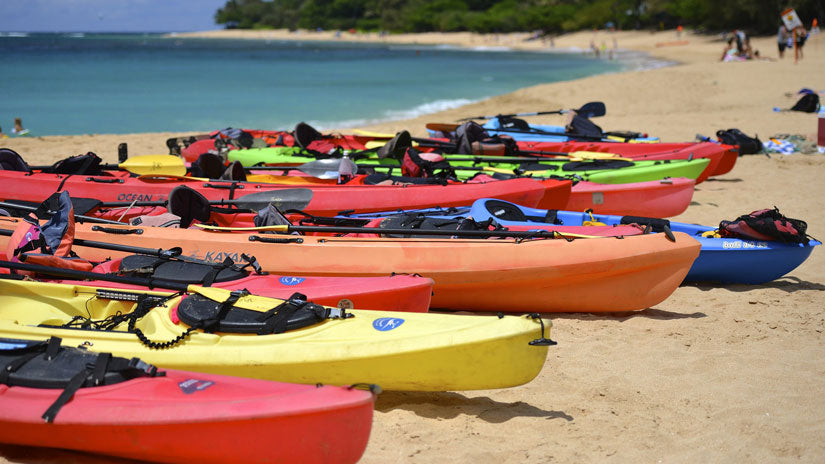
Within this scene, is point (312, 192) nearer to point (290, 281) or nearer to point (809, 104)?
point (290, 281)

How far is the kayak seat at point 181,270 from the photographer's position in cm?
412

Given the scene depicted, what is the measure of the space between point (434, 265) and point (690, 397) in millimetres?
1710

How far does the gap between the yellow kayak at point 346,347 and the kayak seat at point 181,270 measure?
0.49 m

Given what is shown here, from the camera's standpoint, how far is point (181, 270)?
13.7 feet

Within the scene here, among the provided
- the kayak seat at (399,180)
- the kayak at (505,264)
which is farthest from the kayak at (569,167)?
the kayak at (505,264)

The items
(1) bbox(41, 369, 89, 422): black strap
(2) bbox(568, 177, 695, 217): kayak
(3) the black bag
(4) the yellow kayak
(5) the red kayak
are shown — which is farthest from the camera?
(3) the black bag

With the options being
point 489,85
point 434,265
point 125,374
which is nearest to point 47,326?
point 125,374

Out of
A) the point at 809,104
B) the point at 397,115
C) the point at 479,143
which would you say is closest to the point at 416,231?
the point at 479,143

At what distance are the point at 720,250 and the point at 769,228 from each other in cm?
35

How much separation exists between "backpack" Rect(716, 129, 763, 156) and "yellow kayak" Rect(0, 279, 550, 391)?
7490 mm

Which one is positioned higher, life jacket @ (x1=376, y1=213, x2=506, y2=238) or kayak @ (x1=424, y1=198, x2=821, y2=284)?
life jacket @ (x1=376, y1=213, x2=506, y2=238)

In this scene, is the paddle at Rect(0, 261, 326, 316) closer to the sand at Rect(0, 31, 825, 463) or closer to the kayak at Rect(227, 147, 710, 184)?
the sand at Rect(0, 31, 825, 463)

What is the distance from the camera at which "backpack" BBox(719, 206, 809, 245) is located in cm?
523

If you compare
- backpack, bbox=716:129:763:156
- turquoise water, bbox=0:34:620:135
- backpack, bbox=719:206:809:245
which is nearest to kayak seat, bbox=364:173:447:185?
backpack, bbox=719:206:809:245
